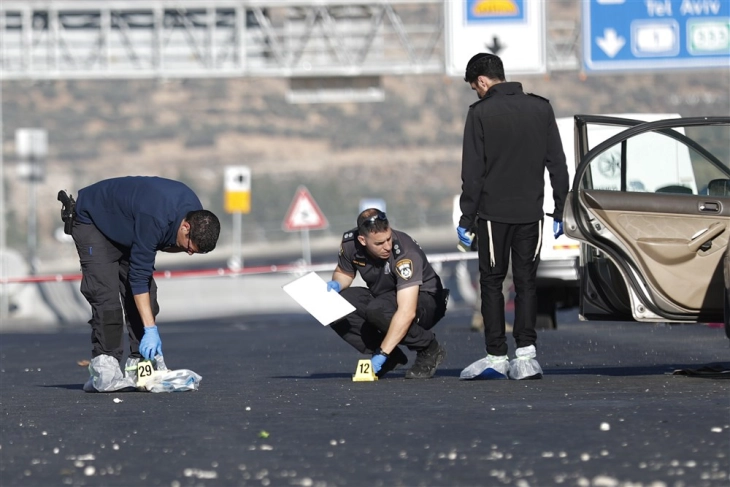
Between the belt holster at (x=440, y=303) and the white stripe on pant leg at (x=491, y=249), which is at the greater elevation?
the white stripe on pant leg at (x=491, y=249)

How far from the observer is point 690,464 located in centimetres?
604

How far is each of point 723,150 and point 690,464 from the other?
212 ft

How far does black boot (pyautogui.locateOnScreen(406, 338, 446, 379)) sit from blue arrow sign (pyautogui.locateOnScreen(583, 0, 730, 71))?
17.2m

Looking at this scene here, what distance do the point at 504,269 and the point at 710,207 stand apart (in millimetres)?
1328

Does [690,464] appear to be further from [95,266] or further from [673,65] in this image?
[673,65]

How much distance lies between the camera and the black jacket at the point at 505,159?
9.87 metres

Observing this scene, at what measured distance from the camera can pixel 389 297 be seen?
1038 centimetres

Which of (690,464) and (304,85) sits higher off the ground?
(304,85)

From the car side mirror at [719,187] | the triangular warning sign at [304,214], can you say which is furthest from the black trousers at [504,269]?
the triangular warning sign at [304,214]

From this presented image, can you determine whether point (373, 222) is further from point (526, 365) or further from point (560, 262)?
point (560, 262)

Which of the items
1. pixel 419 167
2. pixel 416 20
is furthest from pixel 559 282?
pixel 416 20

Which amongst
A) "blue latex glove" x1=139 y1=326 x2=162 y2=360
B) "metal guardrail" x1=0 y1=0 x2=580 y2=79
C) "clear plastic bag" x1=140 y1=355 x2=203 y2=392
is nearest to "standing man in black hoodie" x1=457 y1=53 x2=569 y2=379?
"clear plastic bag" x1=140 y1=355 x2=203 y2=392

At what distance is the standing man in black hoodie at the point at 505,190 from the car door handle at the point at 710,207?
0.83m

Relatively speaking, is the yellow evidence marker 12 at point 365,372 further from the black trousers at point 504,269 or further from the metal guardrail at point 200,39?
the metal guardrail at point 200,39
